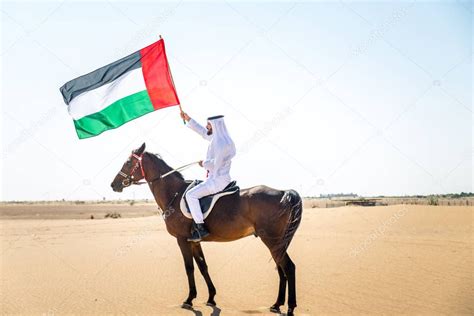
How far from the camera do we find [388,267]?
41.1 ft

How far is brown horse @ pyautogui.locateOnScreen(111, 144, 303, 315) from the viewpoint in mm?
8930

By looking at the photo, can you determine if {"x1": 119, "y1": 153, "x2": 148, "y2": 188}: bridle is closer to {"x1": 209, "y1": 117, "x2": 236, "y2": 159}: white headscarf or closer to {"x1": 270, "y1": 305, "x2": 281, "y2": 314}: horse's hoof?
{"x1": 209, "y1": 117, "x2": 236, "y2": 159}: white headscarf

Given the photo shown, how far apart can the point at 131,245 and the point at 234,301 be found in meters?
9.53

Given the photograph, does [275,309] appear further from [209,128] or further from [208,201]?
[209,128]

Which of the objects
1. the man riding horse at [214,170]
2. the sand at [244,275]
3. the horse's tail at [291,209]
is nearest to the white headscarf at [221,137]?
the man riding horse at [214,170]

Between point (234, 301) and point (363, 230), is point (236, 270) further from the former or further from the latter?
point (363, 230)

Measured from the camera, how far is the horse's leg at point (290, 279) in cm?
846

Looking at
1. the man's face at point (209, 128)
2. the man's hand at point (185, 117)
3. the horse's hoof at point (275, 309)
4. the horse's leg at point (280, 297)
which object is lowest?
the horse's hoof at point (275, 309)

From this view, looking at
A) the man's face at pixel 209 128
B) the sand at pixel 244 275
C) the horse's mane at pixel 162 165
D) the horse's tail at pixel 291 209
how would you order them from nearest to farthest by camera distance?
the horse's tail at pixel 291 209, the sand at pixel 244 275, the man's face at pixel 209 128, the horse's mane at pixel 162 165

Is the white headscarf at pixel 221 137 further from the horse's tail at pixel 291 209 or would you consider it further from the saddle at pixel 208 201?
the horse's tail at pixel 291 209

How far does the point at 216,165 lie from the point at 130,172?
215 centimetres

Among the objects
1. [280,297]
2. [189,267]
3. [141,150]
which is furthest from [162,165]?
[280,297]

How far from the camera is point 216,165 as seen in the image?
9.46 metres

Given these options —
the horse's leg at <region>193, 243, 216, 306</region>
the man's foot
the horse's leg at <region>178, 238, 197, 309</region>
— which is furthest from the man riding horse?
the horse's leg at <region>193, 243, 216, 306</region>
